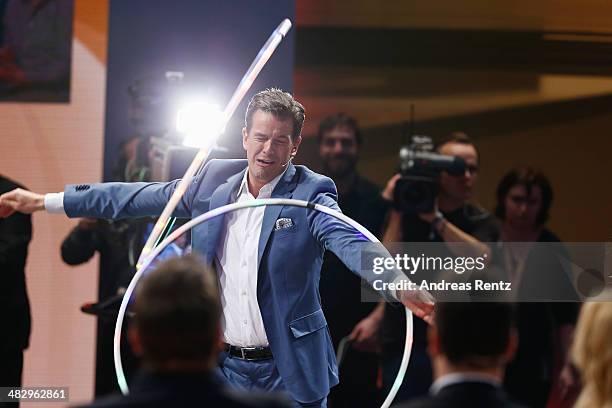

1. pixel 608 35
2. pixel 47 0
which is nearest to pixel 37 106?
pixel 47 0

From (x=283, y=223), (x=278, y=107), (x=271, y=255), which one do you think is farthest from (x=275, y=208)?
(x=278, y=107)

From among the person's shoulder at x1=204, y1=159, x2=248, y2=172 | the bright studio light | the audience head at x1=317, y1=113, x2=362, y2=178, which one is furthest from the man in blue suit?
the audience head at x1=317, y1=113, x2=362, y2=178

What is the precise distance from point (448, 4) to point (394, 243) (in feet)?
4.44

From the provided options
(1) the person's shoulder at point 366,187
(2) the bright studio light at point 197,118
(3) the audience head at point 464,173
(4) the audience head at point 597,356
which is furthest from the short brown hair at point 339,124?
(4) the audience head at point 597,356

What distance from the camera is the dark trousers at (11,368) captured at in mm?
5621

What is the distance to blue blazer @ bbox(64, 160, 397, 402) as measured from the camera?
4164mm

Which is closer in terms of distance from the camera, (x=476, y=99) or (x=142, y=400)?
(x=142, y=400)

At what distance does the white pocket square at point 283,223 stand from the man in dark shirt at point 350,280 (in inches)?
52.7

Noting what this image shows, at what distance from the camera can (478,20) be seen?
18.6 feet

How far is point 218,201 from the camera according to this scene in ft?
14.2

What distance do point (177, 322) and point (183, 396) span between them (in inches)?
6.4

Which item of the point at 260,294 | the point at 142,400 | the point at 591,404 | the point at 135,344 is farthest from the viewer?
the point at 260,294

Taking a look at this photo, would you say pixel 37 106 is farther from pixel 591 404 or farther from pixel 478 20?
pixel 591 404

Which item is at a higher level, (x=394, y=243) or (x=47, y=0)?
(x=47, y=0)
